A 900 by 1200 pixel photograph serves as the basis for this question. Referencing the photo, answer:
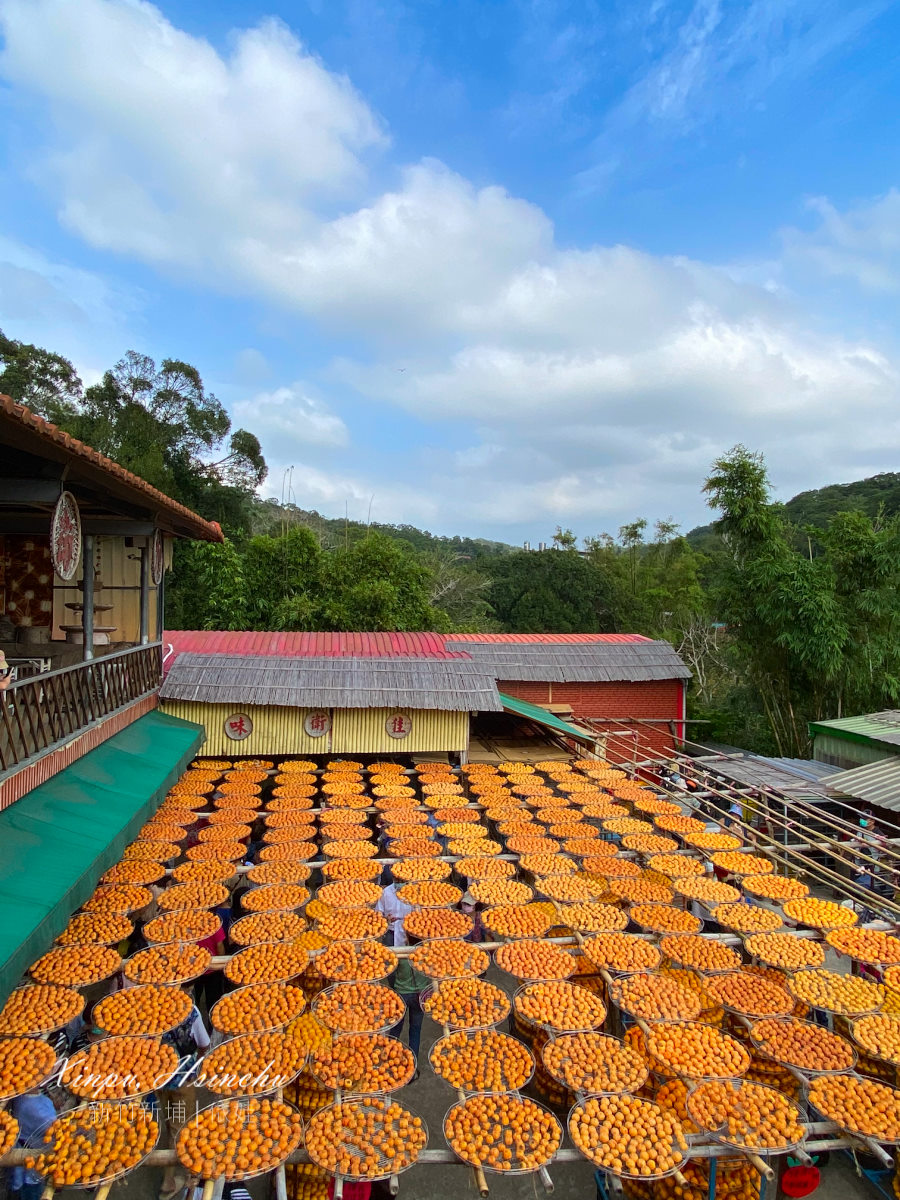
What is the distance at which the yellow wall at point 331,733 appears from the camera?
12.2 m

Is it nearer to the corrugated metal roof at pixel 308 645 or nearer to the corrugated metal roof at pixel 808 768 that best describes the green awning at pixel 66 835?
the corrugated metal roof at pixel 308 645

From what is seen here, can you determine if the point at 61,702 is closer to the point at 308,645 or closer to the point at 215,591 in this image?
the point at 308,645

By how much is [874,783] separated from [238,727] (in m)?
11.5

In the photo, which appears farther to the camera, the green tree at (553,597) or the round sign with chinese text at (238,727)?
the green tree at (553,597)

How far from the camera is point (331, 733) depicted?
41.4 ft

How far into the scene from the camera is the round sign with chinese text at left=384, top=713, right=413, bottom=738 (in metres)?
12.8

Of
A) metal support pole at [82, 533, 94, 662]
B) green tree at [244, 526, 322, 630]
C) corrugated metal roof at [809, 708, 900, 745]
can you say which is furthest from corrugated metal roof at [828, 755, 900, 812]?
green tree at [244, 526, 322, 630]

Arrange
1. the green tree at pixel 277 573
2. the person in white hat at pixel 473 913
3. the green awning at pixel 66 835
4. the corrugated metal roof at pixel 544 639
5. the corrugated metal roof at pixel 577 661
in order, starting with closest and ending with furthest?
the green awning at pixel 66 835 → the person in white hat at pixel 473 913 → the corrugated metal roof at pixel 577 661 → the corrugated metal roof at pixel 544 639 → the green tree at pixel 277 573

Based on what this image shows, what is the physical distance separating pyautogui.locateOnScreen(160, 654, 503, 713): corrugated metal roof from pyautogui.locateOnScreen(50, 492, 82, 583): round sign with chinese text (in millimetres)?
5442

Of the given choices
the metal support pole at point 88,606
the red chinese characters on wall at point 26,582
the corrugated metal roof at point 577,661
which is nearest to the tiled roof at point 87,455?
the metal support pole at point 88,606

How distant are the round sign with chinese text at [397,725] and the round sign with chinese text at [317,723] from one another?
111cm

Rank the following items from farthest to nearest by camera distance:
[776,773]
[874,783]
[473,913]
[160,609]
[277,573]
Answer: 1. [277,573]
2. [776,773]
3. [874,783]
4. [160,609]
5. [473,913]

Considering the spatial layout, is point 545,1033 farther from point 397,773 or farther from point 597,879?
point 397,773

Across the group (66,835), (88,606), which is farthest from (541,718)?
(66,835)
